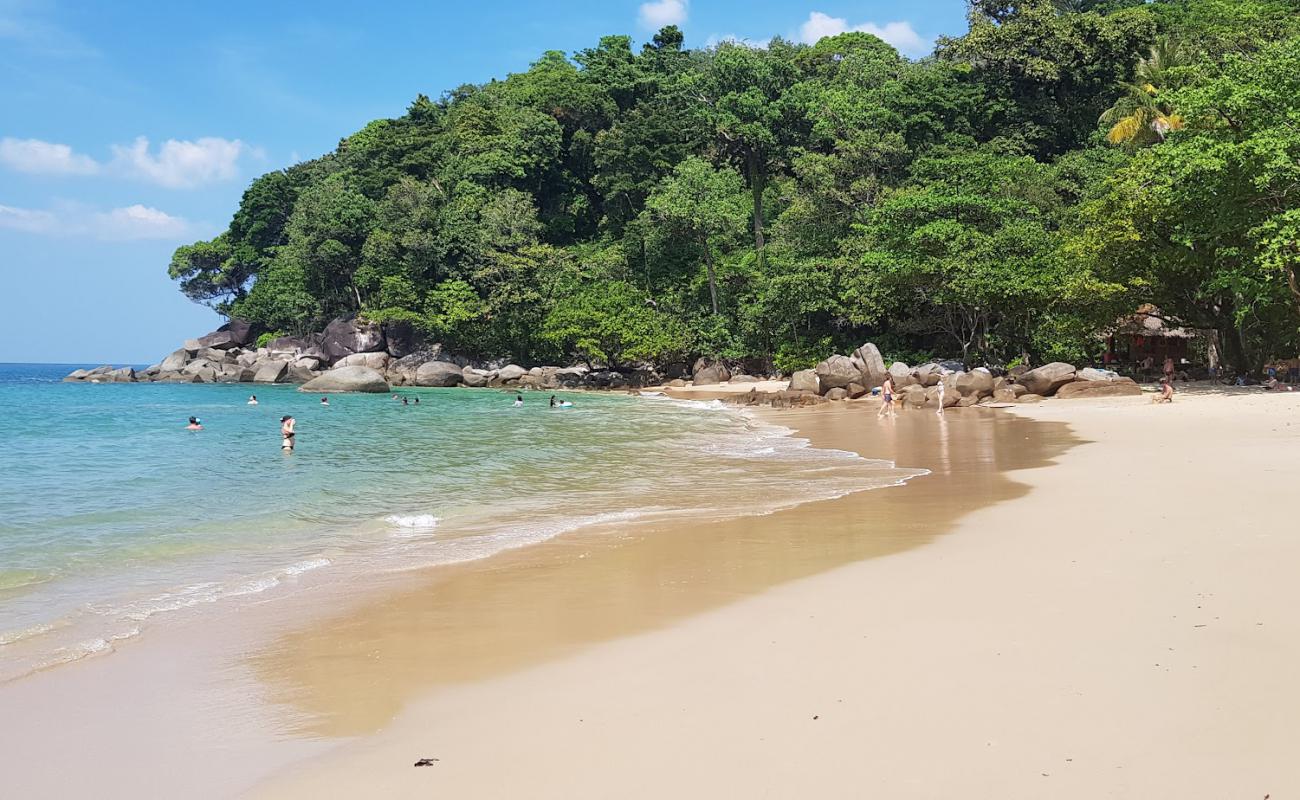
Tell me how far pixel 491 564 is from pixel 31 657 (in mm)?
3740

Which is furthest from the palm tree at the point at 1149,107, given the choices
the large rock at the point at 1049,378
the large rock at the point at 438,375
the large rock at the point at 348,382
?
the large rock at the point at 348,382

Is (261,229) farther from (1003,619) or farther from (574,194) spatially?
(1003,619)

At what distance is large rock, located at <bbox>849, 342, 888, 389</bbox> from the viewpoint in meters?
32.8

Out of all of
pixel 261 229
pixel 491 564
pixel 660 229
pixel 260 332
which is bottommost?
pixel 491 564

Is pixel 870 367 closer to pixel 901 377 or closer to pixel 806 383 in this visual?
pixel 901 377

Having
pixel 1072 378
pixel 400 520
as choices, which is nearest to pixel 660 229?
pixel 1072 378

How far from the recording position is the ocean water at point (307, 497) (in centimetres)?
788

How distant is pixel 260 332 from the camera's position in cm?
6738

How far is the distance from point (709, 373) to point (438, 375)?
1788cm

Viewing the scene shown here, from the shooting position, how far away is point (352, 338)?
57812 mm

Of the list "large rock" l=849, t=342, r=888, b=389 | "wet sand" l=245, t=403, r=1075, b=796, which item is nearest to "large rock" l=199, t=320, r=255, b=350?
"large rock" l=849, t=342, r=888, b=389

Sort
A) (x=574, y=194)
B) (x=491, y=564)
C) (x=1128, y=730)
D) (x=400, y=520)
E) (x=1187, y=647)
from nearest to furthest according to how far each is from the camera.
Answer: (x=1128, y=730), (x=1187, y=647), (x=491, y=564), (x=400, y=520), (x=574, y=194)

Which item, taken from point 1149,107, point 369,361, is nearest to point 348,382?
point 369,361

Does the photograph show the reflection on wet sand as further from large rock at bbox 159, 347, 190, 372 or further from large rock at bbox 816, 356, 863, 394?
large rock at bbox 159, 347, 190, 372
